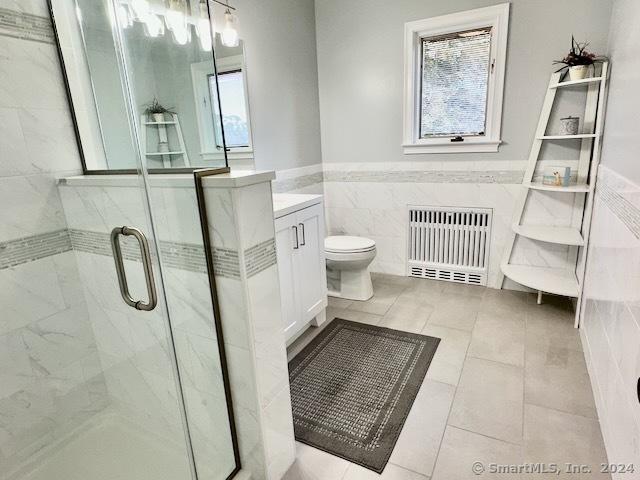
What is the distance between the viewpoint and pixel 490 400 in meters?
1.73

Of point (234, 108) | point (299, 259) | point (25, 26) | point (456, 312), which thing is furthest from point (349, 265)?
point (25, 26)

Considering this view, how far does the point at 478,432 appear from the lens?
1.55 m

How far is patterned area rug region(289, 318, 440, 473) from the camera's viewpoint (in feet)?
5.07

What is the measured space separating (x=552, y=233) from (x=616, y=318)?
1.20m

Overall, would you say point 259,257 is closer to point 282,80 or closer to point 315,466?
Result: point 315,466

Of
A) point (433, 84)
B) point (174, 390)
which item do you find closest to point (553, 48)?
point (433, 84)

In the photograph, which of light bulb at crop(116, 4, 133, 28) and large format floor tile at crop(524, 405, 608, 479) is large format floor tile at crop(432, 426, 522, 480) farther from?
light bulb at crop(116, 4, 133, 28)

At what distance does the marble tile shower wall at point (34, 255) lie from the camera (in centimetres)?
137

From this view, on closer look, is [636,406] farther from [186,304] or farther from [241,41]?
[241,41]

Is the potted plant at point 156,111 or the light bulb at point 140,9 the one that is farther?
the light bulb at point 140,9

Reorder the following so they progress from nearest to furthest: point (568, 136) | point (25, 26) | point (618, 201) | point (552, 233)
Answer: point (25, 26) → point (618, 201) → point (568, 136) → point (552, 233)

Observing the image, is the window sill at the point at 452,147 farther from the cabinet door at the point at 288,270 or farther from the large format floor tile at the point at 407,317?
the cabinet door at the point at 288,270

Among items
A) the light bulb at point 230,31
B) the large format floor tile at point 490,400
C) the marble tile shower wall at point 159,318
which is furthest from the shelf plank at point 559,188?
the light bulb at point 230,31

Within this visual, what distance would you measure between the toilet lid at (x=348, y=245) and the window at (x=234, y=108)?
0.93 meters
